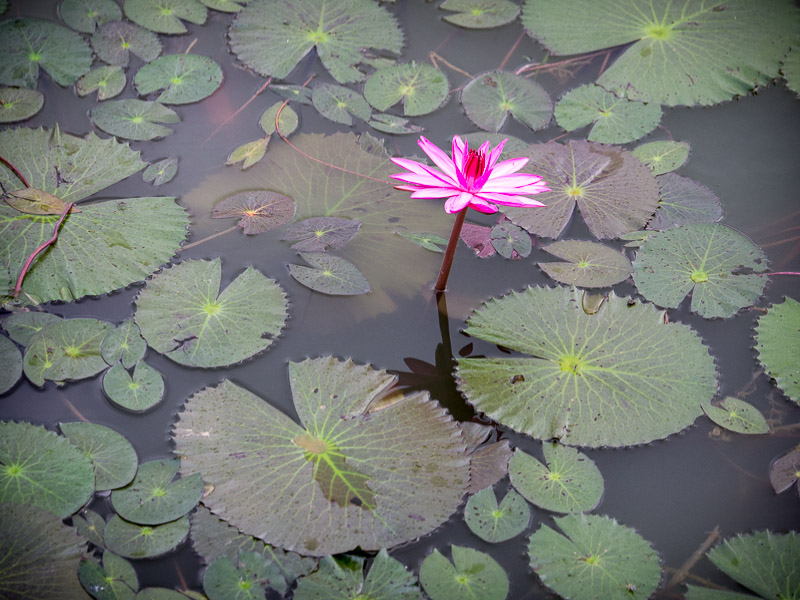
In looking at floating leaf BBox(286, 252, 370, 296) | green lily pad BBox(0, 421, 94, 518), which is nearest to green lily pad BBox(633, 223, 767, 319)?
floating leaf BBox(286, 252, 370, 296)

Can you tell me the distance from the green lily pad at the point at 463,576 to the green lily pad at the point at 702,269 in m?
1.10

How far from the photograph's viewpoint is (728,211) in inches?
103

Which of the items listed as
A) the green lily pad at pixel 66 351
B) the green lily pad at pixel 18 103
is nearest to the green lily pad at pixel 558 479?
the green lily pad at pixel 66 351

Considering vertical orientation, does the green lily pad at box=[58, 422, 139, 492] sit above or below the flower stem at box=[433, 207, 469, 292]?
below

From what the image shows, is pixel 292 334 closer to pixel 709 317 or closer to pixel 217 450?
pixel 217 450

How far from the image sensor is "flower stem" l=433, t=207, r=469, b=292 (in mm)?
2109

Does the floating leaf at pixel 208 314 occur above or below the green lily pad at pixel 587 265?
below

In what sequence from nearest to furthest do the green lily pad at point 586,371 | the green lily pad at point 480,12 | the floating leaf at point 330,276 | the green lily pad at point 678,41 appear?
the green lily pad at point 586,371 → the floating leaf at point 330,276 → the green lily pad at point 678,41 → the green lily pad at point 480,12

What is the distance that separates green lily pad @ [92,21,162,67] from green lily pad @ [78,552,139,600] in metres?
2.15

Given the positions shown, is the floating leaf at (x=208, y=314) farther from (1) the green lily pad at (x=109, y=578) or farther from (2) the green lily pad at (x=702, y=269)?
(2) the green lily pad at (x=702, y=269)

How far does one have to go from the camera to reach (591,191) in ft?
8.52

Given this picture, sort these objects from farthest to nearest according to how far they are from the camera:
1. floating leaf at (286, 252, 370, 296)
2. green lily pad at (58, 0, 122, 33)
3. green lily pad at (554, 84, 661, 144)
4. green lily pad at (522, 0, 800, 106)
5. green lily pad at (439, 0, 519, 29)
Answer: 1. green lily pad at (439, 0, 519, 29)
2. green lily pad at (58, 0, 122, 33)
3. green lily pad at (522, 0, 800, 106)
4. green lily pad at (554, 84, 661, 144)
5. floating leaf at (286, 252, 370, 296)

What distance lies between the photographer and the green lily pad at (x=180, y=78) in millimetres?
2865

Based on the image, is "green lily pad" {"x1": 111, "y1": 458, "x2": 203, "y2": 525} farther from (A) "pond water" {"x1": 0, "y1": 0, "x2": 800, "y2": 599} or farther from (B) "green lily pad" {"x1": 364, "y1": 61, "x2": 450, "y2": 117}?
(B) "green lily pad" {"x1": 364, "y1": 61, "x2": 450, "y2": 117}
